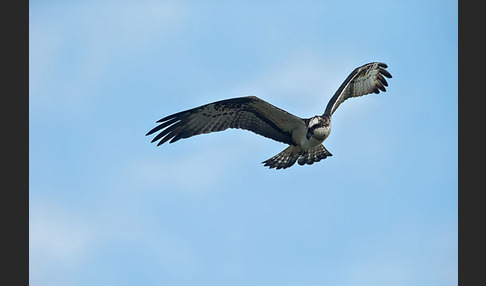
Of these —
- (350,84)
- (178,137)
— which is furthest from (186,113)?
(350,84)

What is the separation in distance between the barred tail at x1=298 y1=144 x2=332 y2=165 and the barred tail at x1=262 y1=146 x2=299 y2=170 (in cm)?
13

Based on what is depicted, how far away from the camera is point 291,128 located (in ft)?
38.7

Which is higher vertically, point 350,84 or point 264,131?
point 350,84

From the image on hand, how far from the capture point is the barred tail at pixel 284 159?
12.1m

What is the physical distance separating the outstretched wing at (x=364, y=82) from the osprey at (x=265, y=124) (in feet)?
0.52

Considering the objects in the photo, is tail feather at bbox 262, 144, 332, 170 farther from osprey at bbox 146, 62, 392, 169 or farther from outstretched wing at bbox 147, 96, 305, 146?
outstretched wing at bbox 147, 96, 305, 146

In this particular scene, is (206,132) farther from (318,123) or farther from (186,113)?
(318,123)

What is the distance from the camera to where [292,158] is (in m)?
12.2

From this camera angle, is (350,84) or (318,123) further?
(350,84)

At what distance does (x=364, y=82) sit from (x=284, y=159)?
209 centimetres

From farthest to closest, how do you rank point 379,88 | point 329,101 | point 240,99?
1. point 379,88
2. point 329,101
3. point 240,99

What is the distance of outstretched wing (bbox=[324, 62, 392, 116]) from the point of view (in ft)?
40.7

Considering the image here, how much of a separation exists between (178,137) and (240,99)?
1.14m

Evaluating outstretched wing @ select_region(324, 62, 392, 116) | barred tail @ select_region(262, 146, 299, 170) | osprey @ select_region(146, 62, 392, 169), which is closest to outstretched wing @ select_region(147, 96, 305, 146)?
osprey @ select_region(146, 62, 392, 169)
